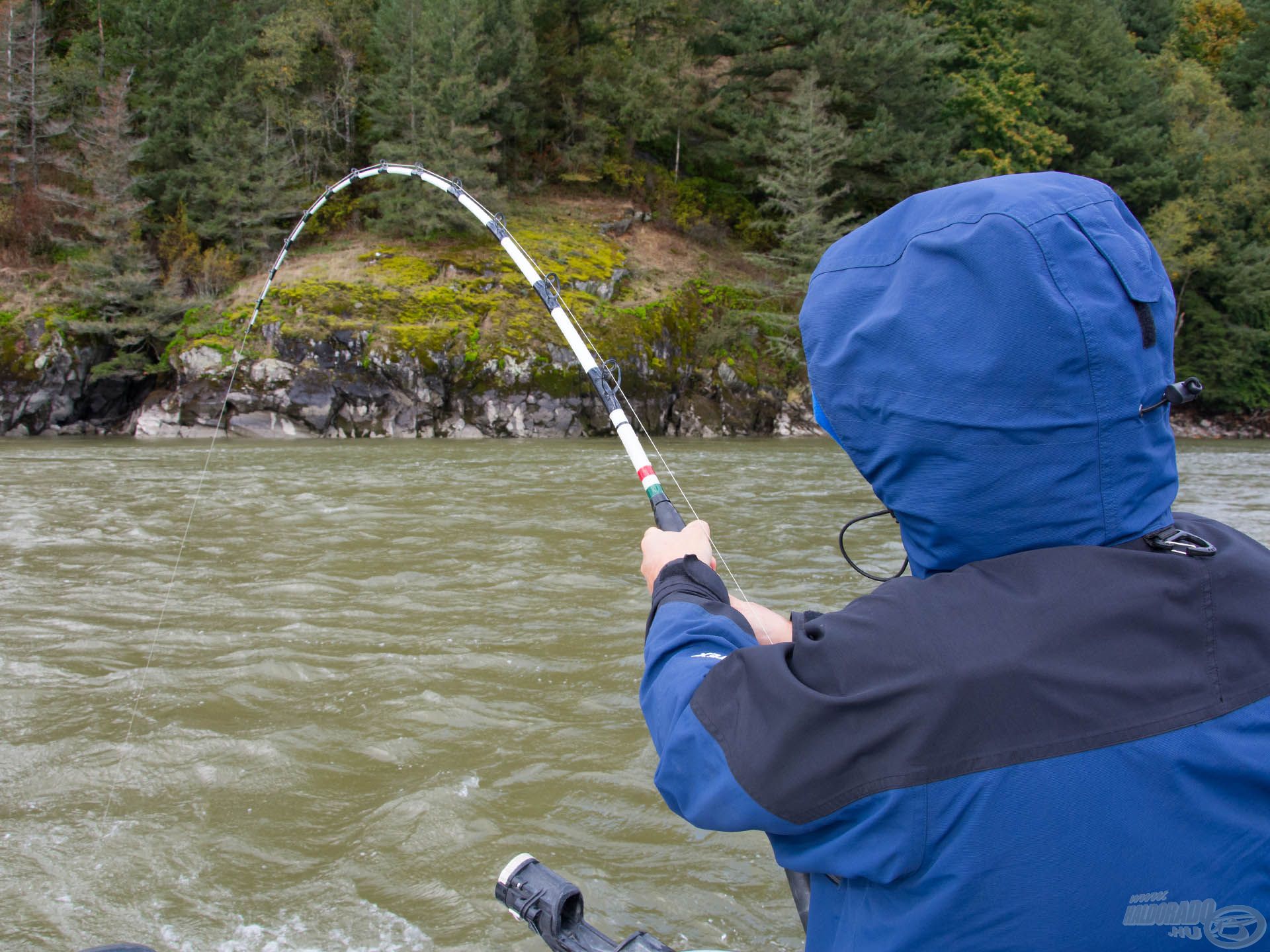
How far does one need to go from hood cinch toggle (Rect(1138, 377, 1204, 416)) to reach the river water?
6.36ft

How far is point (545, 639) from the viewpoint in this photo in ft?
16.1

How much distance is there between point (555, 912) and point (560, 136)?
96.8ft

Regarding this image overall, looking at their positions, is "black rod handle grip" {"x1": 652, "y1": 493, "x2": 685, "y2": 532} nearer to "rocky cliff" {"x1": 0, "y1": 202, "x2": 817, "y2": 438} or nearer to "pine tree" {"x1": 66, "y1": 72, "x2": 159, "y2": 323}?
"rocky cliff" {"x1": 0, "y1": 202, "x2": 817, "y2": 438}

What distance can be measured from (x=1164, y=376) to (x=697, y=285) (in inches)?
918

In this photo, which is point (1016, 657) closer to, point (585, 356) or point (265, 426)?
point (585, 356)

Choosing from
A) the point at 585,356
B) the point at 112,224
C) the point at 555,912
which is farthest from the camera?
the point at 112,224

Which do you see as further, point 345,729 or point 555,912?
point 345,729

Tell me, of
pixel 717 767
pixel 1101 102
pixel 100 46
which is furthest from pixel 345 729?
pixel 1101 102

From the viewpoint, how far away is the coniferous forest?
23188mm

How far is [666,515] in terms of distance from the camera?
7.64ft

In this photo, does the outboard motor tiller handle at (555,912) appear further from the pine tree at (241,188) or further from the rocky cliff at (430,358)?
the pine tree at (241,188)

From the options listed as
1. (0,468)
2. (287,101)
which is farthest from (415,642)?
(287,101)

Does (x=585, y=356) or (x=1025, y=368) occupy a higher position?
(x=585, y=356)

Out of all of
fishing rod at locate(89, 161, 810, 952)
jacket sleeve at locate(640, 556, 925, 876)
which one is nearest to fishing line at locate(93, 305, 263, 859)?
fishing rod at locate(89, 161, 810, 952)
